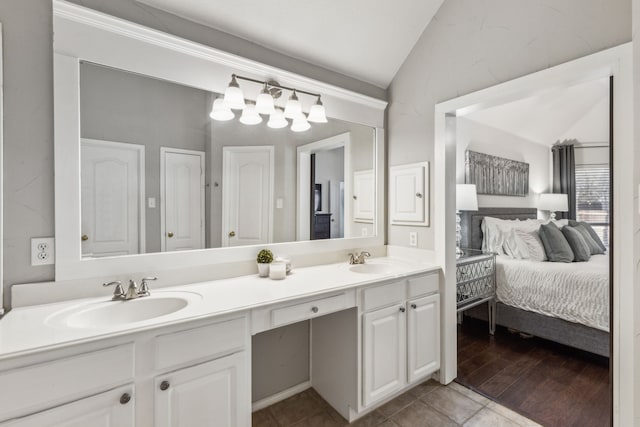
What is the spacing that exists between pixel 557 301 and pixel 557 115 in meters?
3.31

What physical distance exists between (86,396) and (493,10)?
2816 mm

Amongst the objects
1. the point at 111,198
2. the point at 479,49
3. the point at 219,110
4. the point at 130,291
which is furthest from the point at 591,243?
the point at 111,198

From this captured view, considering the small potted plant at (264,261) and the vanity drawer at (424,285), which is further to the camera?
the vanity drawer at (424,285)

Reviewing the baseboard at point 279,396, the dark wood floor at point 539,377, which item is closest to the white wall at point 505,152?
the dark wood floor at point 539,377

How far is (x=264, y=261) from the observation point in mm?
1867

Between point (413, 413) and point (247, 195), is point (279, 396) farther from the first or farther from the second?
point (247, 195)

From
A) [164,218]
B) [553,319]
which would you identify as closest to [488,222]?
[553,319]

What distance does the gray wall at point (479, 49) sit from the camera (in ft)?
5.05

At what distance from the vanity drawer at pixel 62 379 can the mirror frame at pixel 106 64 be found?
21.6 inches

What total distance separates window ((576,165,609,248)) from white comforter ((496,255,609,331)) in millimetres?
2324

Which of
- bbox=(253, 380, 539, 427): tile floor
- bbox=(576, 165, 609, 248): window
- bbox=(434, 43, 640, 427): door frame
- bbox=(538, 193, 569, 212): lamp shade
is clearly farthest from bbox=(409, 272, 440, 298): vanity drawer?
bbox=(576, 165, 609, 248): window

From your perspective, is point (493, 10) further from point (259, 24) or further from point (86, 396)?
point (86, 396)

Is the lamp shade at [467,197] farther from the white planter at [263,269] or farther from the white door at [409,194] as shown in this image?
the white planter at [263,269]

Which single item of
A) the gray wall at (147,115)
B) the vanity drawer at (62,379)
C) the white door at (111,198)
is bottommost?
the vanity drawer at (62,379)
